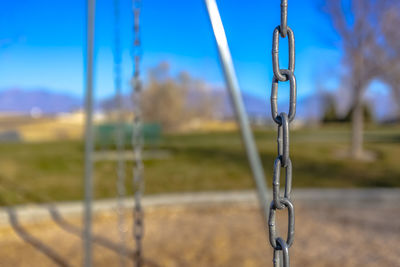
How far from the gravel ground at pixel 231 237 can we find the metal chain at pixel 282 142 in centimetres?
261

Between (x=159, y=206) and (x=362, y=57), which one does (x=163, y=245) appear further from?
(x=362, y=57)

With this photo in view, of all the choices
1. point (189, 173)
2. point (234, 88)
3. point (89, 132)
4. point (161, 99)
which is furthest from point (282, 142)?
point (161, 99)

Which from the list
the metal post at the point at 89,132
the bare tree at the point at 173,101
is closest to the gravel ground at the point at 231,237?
the metal post at the point at 89,132

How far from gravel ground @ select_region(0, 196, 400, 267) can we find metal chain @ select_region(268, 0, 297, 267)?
2.61 m

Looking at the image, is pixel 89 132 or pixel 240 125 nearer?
pixel 240 125

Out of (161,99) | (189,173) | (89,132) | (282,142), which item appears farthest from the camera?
(161,99)

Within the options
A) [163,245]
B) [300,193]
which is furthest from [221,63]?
[300,193]

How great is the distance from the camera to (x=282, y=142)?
74 cm

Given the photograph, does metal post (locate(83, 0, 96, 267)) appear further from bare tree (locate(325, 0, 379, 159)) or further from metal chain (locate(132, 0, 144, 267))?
bare tree (locate(325, 0, 379, 159))

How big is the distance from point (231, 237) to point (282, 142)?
3358mm

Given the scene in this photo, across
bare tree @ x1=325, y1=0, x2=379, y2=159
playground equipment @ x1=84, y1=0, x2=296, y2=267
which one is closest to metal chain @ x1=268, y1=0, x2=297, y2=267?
playground equipment @ x1=84, y1=0, x2=296, y2=267

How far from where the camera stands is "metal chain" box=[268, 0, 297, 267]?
29.0 inches

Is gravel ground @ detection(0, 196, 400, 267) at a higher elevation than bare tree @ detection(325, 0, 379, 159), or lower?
lower

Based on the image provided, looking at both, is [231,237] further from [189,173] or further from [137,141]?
[189,173]
